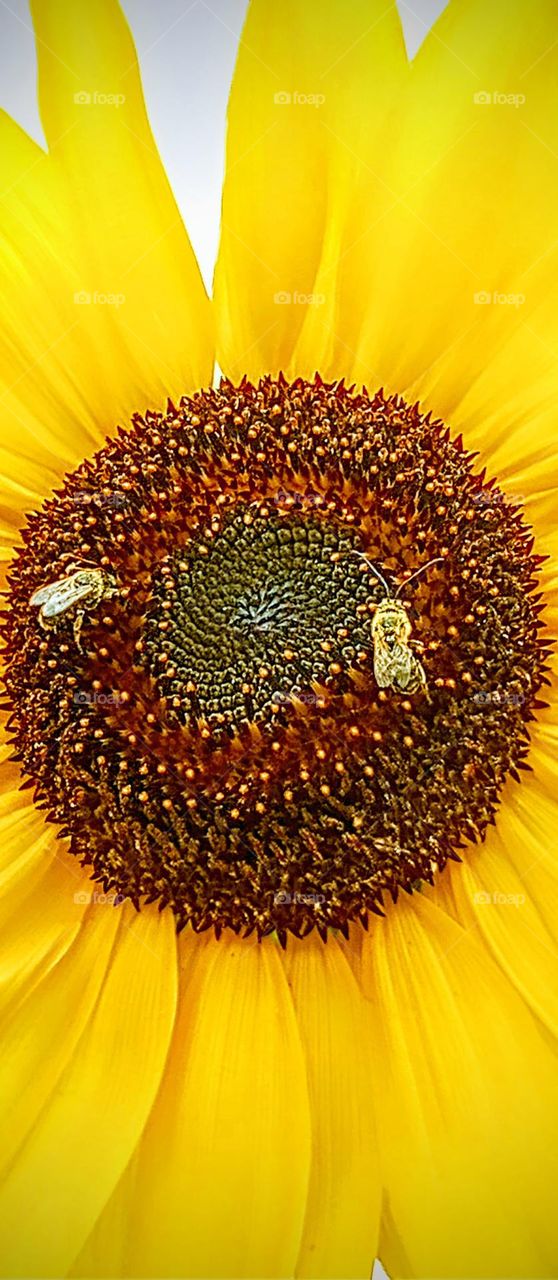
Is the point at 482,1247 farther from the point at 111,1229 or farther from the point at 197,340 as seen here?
the point at 197,340

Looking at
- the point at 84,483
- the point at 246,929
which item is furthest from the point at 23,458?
the point at 246,929

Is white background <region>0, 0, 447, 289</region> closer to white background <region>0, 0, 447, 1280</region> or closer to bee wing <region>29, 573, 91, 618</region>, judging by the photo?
white background <region>0, 0, 447, 1280</region>

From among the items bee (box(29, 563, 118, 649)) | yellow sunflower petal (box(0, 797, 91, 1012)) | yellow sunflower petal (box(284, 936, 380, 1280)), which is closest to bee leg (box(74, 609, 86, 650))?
bee (box(29, 563, 118, 649))

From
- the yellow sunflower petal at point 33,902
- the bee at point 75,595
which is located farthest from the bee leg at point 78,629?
the yellow sunflower petal at point 33,902

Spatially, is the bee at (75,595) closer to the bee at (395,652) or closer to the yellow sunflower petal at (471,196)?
the bee at (395,652)

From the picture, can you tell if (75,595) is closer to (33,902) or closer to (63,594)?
(63,594)

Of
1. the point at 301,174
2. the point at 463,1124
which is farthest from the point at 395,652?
the point at 301,174
